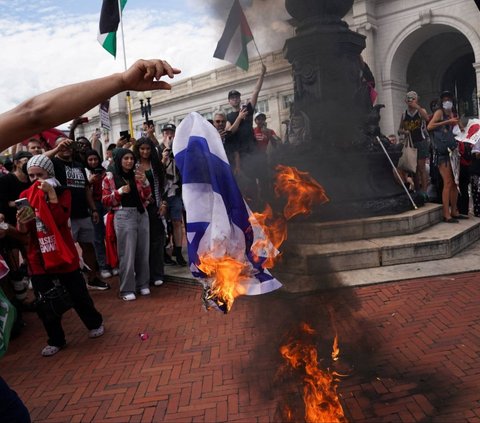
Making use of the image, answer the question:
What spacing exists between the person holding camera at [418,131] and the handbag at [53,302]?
20.9 feet

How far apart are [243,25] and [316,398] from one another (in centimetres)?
612

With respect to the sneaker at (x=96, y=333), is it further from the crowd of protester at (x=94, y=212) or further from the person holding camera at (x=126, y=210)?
the person holding camera at (x=126, y=210)

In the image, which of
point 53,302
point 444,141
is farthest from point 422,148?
point 53,302

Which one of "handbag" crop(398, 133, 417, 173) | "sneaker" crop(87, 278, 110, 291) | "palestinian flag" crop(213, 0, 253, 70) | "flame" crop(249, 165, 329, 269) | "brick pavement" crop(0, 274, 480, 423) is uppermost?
"palestinian flag" crop(213, 0, 253, 70)

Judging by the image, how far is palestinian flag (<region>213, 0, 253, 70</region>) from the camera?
7031 mm

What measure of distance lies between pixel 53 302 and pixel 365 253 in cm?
376

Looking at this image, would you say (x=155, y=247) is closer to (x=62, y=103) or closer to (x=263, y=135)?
(x=263, y=135)

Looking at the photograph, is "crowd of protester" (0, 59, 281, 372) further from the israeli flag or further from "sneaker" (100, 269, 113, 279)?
the israeli flag

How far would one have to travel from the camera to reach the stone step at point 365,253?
5477 mm

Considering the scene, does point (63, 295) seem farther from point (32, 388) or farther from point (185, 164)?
point (185, 164)

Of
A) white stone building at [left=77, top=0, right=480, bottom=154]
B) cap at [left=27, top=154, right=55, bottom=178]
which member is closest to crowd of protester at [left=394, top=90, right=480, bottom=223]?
cap at [left=27, top=154, right=55, bottom=178]

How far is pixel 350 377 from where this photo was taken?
10.7ft

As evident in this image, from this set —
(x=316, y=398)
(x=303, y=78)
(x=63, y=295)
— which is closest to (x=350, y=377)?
(x=316, y=398)

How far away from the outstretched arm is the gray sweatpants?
439 cm
